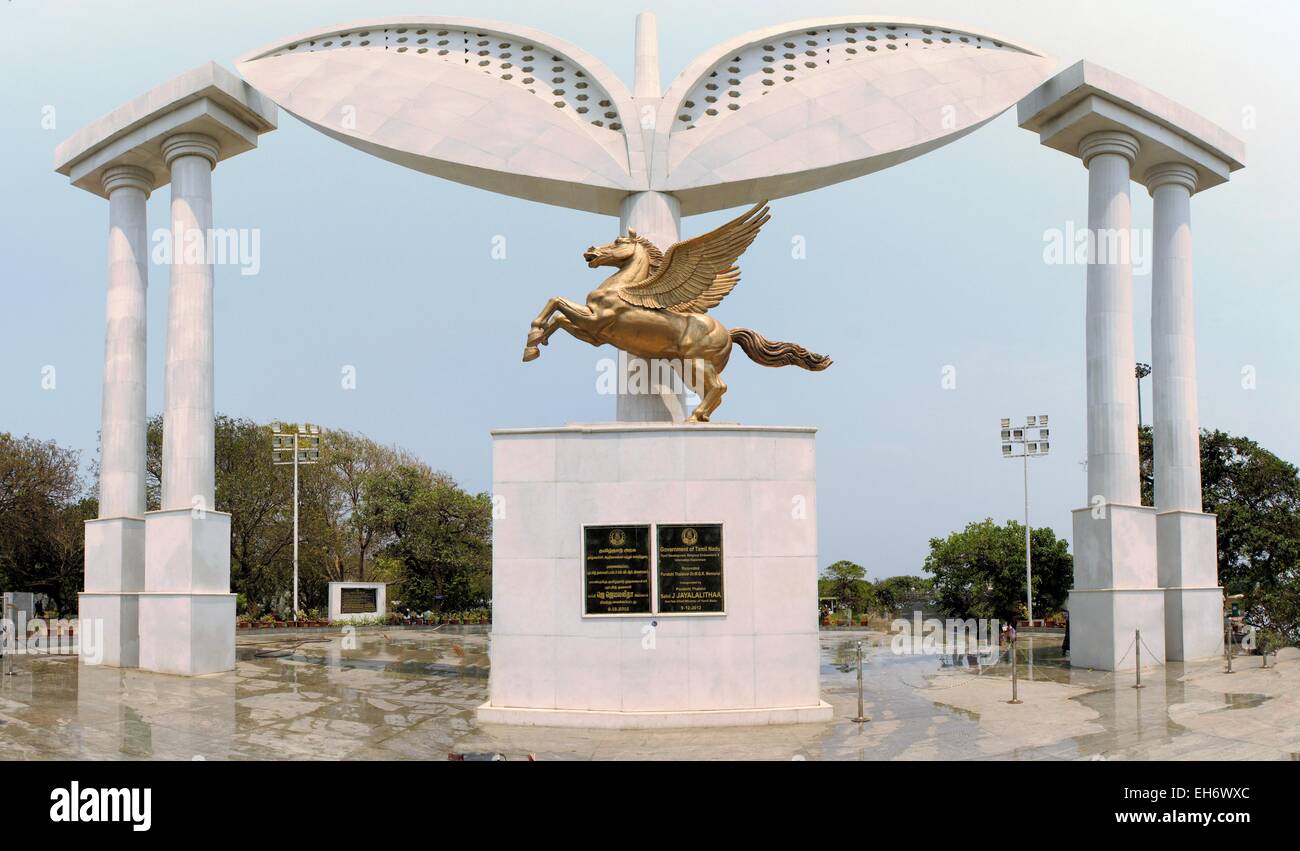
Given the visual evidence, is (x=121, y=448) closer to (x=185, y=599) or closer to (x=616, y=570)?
(x=185, y=599)

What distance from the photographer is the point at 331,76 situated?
19.9 m

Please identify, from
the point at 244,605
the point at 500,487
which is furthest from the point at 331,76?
the point at 244,605

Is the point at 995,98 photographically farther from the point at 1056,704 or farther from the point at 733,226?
the point at 1056,704

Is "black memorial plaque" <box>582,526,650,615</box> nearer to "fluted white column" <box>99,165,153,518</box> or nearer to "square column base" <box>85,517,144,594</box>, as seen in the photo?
"square column base" <box>85,517,144,594</box>

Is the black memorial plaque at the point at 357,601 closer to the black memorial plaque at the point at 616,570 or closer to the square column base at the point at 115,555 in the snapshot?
the square column base at the point at 115,555

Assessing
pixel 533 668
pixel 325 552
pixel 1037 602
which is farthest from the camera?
pixel 325 552

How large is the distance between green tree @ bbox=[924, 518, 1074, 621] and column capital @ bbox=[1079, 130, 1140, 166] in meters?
22.8

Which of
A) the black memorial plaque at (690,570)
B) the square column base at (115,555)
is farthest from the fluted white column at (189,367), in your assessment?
the black memorial plaque at (690,570)

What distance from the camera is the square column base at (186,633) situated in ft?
61.8

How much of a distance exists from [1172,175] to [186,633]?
2169 centimetres

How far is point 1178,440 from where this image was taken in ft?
70.8

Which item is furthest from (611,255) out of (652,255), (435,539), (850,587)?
(850,587)

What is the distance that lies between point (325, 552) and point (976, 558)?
28.2 m

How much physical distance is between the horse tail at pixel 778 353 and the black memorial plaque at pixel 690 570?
316cm
